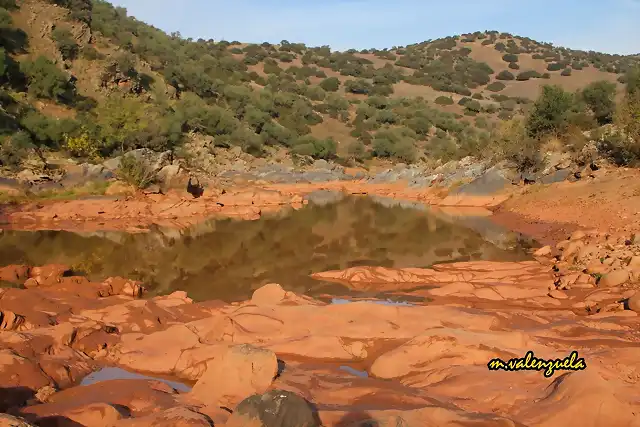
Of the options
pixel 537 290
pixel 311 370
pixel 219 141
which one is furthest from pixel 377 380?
pixel 219 141

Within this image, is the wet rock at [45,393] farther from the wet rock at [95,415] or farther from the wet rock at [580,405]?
the wet rock at [580,405]

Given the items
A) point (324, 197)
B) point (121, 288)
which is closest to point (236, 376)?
point (121, 288)

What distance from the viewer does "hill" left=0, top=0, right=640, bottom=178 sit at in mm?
33469

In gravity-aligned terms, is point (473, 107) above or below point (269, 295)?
above

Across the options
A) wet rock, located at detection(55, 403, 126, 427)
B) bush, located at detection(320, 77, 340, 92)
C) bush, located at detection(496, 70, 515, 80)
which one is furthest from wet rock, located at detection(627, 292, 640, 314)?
bush, located at detection(496, 70, 515, 80)

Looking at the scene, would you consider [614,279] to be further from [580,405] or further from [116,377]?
[116,377]

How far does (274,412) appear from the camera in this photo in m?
4.43

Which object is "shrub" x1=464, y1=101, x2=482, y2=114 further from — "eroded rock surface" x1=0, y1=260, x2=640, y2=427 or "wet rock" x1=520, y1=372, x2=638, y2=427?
"wet rock" x1=520, y1=372, x2=638, y2=427

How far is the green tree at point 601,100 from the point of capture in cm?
3089

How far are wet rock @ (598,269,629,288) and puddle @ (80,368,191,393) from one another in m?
8.58

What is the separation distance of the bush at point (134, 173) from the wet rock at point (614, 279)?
22489 mm

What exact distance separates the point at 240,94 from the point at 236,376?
50.5 m

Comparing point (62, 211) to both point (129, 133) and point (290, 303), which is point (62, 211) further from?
point (290, 303)

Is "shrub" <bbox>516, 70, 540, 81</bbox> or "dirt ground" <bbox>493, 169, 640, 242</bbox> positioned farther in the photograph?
"shrub" <bbox>516, 70, 540, 81</bbox>
